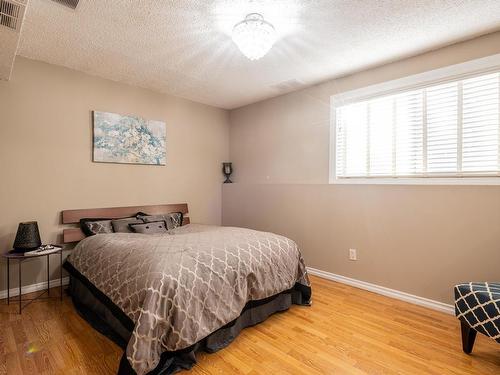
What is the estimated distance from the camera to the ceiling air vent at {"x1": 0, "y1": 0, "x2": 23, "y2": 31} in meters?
1.78

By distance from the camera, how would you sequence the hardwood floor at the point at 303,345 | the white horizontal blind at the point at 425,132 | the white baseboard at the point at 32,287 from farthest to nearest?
1. the white baseboard at the point at 32,287
2. the white horizontal blind at the point at 425,132
3. the hardwood floor at the point at 303,345

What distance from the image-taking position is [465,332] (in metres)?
1.93

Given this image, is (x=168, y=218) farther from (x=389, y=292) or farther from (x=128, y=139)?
(x=389, y=292)

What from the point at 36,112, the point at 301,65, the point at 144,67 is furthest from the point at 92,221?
the point at 301,65

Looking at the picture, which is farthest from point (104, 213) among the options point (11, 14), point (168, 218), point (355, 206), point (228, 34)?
point (355, 206)

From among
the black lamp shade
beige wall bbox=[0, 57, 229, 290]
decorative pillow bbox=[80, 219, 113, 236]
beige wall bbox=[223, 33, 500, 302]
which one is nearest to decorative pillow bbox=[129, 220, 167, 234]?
decorative pillow bbox=[80, 219, 113, 236]

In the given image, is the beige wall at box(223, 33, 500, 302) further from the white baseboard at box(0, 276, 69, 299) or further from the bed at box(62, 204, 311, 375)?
the white baseboard at box(0, 276, 69, 299)

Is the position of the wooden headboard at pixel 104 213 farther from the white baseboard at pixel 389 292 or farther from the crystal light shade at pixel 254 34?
the crystal light shade at pixel 254 34

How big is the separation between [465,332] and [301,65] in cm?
282

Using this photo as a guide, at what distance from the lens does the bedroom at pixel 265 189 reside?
1.89 metres

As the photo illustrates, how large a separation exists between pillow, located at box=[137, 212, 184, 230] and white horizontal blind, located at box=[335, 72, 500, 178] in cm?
228

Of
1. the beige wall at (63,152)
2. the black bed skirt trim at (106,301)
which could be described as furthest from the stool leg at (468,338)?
the beige wall at (63,152)

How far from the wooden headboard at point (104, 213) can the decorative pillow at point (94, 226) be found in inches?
3.3

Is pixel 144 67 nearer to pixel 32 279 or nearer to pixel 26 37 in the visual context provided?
pixel 26 37
